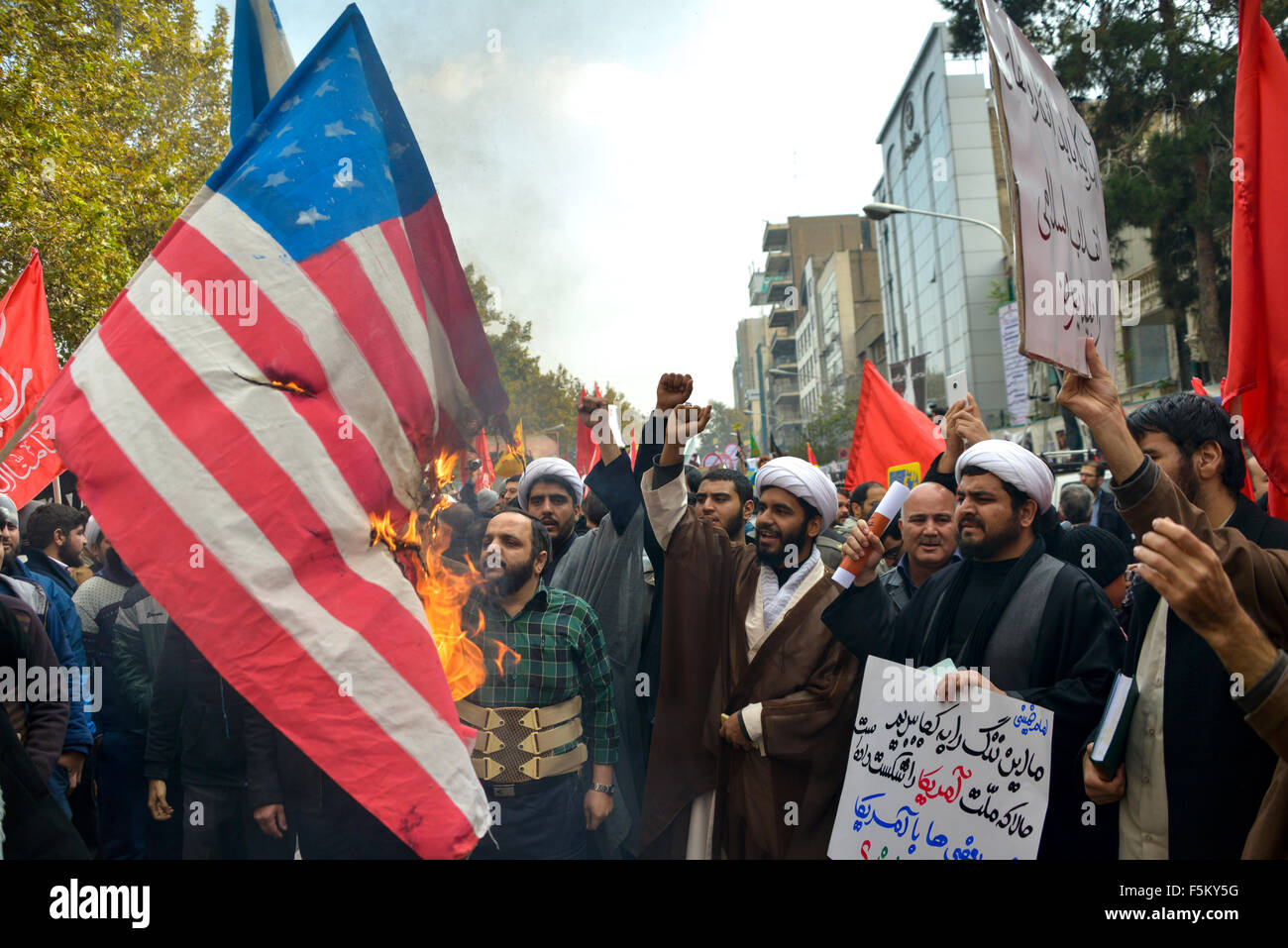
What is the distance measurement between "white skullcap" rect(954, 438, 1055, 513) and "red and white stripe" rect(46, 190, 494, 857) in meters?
1.85

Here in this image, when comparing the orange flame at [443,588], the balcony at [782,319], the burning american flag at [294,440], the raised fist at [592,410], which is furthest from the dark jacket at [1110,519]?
the balcony at [782,319]

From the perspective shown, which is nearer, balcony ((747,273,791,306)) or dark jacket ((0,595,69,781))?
dark jacket ((0,595,69,781))

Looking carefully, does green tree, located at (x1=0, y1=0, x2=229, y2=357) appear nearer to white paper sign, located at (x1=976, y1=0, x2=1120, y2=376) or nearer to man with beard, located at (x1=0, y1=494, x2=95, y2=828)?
man with beard, located at (x1=0, y1=494, x2=95, y2=828)

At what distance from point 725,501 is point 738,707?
148 cm

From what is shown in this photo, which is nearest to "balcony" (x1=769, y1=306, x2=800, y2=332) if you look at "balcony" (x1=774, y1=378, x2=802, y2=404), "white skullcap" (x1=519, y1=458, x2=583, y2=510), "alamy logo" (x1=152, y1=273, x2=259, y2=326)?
"balcony" (x1=774, y1=378, x2=802, y2=404)

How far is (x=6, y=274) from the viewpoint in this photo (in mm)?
11641

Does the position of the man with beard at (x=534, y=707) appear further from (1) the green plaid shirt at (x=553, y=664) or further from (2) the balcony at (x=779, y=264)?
(2) the balcony at (x=779, y=264)

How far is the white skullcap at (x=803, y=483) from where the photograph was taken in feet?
11.9

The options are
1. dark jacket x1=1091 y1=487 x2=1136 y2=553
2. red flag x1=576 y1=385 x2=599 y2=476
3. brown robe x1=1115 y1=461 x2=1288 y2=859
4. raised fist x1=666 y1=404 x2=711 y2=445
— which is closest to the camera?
brown robe x1=1115 y1=461 x2=1288 y2=859

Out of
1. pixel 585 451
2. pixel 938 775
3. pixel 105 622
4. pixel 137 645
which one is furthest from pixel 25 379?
pixel 938 775

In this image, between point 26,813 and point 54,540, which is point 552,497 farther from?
point 54,540

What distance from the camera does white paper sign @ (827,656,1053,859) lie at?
2.61 meters
